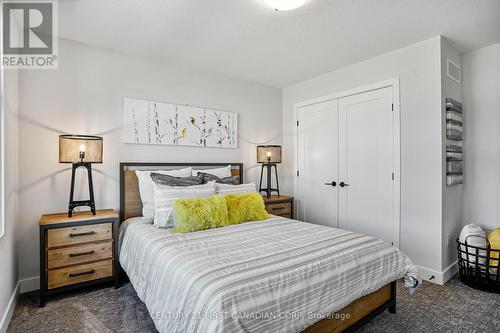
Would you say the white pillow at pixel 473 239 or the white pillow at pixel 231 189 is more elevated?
the white pillow at pixel 231 189

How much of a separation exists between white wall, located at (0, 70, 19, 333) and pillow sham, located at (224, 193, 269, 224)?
1.75 meters

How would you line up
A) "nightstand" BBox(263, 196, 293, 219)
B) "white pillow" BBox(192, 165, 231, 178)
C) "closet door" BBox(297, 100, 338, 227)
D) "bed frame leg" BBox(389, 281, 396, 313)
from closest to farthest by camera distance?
"bed frame leg" BBox(389, 281, 396, 313), "white pillow" BBox(192, 165, 231, 178), "nightstand" BBox(263, 196, 293, 219), "closet door" BBox(297, 100, 338, 227)

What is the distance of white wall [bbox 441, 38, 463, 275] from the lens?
9.07 feet

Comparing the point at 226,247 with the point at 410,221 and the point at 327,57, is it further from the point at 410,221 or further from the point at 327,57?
the point at 327,57

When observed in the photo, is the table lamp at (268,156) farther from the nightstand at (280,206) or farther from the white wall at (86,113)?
the white wall at (86,113)

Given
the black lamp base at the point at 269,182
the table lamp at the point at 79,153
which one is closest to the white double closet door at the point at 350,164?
the black lamp base at the point at 269,182

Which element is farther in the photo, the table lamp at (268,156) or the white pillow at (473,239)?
the table lamp at (268,156)

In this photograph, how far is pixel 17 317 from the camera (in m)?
2.12

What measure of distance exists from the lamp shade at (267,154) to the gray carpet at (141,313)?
7.27 feet

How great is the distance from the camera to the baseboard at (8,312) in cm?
187

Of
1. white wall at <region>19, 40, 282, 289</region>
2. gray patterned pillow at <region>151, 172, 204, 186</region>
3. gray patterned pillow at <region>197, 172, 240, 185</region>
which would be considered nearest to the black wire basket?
gray patterned pillow at <region>197, 172, 240, 185</region>

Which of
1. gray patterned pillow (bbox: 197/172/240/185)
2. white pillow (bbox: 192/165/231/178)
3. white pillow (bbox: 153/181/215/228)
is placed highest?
white pillow (bbox: 192/165/231/178)

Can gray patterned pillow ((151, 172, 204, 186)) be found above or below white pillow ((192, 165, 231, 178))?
below

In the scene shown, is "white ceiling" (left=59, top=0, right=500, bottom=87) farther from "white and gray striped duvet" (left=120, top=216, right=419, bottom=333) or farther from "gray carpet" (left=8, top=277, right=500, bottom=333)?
"gray carpet" (left=8, top=277, right=500, bottom=333)
